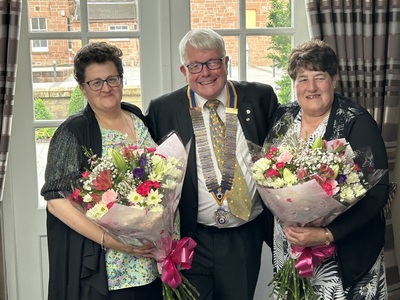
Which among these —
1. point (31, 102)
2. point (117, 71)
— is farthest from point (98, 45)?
point (31, 102)

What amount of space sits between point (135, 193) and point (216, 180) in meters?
0.64

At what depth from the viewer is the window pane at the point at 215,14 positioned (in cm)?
344

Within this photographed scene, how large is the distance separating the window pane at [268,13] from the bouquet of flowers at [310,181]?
1.23 meters

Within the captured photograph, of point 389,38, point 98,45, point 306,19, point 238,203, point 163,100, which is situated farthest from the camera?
point 306,19

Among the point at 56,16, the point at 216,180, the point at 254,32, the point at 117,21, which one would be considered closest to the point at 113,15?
the point at 117,21

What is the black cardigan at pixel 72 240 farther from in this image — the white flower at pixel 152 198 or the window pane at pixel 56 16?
the window pane at pixel 56 16

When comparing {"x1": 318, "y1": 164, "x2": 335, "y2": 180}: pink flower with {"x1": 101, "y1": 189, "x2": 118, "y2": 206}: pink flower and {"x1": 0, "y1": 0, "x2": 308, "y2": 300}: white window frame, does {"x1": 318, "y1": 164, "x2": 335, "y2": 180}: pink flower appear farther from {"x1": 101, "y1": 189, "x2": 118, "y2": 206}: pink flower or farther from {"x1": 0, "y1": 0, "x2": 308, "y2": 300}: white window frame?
{"x1": 0, "y1": 0, "x2": 308, "y2": 300}: white window frame

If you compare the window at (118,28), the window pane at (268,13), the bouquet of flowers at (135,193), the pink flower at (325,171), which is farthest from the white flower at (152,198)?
the window pane at (268,13)

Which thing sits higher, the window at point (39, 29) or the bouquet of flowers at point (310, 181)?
the window at point (39, 29)

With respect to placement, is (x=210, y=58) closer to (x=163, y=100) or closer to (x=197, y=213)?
(x=163, y=100)

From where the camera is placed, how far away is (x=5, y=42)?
3.00 metres

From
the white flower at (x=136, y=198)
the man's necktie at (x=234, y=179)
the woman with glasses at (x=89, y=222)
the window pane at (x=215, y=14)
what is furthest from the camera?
the window pane at (x=215, y=14)

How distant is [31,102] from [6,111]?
337 millimetres

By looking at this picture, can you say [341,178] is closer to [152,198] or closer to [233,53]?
[152,198]
